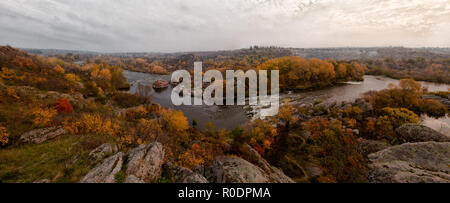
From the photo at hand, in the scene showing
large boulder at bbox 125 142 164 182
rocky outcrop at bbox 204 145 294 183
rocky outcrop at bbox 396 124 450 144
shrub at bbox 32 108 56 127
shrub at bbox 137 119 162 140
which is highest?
shrub at bbox 32 108 56 127

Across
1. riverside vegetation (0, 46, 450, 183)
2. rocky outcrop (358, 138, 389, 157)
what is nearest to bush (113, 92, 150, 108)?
riverside vegetation (0, 46, 450, 183)

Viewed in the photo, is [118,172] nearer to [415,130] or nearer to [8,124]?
[8,124]

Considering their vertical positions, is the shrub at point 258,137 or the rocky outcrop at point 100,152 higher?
the rocky outcrop at point 100,152

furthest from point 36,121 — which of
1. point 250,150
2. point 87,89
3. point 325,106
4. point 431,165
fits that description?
point 325,106

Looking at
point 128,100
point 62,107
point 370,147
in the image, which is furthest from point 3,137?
point 128,100

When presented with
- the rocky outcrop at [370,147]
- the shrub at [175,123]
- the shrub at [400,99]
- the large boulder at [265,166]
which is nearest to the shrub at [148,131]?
the shrub at [175,123]

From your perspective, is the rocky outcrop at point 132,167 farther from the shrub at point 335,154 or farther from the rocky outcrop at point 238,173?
the shrub at point 335,154

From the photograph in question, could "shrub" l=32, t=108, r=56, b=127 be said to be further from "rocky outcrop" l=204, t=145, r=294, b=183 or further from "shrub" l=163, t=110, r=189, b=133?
"rocky outcrop" l=204, t=145, r=294, b=183
